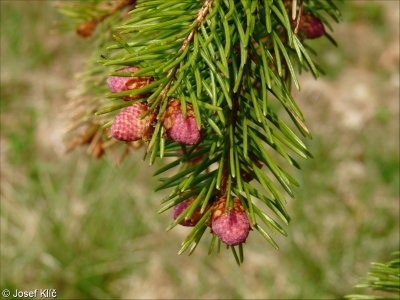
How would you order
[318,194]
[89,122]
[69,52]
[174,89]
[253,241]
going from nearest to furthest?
[174,89], [89,122], [253,241], [318,194], [69,52]

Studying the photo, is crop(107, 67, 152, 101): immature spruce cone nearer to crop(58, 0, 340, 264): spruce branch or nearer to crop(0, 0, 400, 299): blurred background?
crop(58, 0, 340, 264): spruce branch

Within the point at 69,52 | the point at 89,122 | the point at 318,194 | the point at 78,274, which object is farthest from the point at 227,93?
the point at 69,52

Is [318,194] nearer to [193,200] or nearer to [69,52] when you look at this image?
[69,52]

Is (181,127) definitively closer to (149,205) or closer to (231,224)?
(231,224)

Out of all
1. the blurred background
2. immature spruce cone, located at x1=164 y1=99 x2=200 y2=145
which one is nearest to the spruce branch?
immature spruce cone, located at x1=164 y1=99 x2=200 y2=145

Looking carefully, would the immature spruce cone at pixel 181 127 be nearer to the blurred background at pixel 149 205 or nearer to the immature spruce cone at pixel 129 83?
the immature spruce cone at pixel 129 83

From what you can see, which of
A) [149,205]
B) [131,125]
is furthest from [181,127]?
[149,205]
